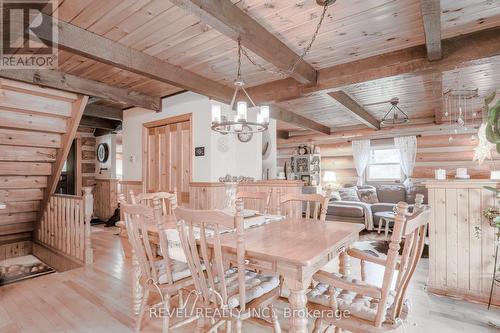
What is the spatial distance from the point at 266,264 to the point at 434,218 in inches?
86.3

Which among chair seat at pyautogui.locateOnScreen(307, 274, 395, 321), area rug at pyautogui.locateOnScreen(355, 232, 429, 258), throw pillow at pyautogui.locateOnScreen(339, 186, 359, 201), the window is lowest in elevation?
area rug at pyautogui.locateOnScreen(355, 232, 429, 258)

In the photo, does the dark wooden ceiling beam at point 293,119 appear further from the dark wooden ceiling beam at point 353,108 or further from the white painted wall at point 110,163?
the white painted wall at point 110,163

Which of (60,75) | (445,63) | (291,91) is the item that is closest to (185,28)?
(291,91)

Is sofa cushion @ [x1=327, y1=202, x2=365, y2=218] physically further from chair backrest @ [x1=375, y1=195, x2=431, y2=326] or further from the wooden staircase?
the wooden staircase

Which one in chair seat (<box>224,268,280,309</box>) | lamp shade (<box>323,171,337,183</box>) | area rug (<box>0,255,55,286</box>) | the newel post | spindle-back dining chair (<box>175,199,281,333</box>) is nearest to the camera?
spindle-back dining chair (<box>175,199,281,333</box>)

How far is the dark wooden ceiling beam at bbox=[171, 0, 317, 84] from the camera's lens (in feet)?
6.03

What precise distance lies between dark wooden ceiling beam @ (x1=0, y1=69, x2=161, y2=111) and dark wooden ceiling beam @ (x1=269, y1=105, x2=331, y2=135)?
1.97 meters

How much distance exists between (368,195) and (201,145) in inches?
177

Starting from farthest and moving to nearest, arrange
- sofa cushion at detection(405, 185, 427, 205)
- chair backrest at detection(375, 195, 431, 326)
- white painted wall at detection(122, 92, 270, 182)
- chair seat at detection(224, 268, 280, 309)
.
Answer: sofa cushion at detection(405, 185, 427, 205) < white painted wall at detection(122, 92, 270, 182) < chair seat at detection(224, 268, 280, 309) < chair backrest at detection(375, 195, 431, 326)

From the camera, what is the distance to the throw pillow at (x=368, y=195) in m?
6.54

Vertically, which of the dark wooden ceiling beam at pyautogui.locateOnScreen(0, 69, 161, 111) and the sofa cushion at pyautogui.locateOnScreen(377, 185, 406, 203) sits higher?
the dark wooden ceiling beam at pyautogui.locateOnScreen(0, 69, 161, 111)

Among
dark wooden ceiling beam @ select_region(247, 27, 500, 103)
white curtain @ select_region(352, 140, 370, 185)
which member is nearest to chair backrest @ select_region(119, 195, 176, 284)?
dark wooden ceiling beam @ select_region(247, 27, 500, 103)

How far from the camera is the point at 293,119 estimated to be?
558cm

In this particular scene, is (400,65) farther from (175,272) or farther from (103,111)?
(103,111)
